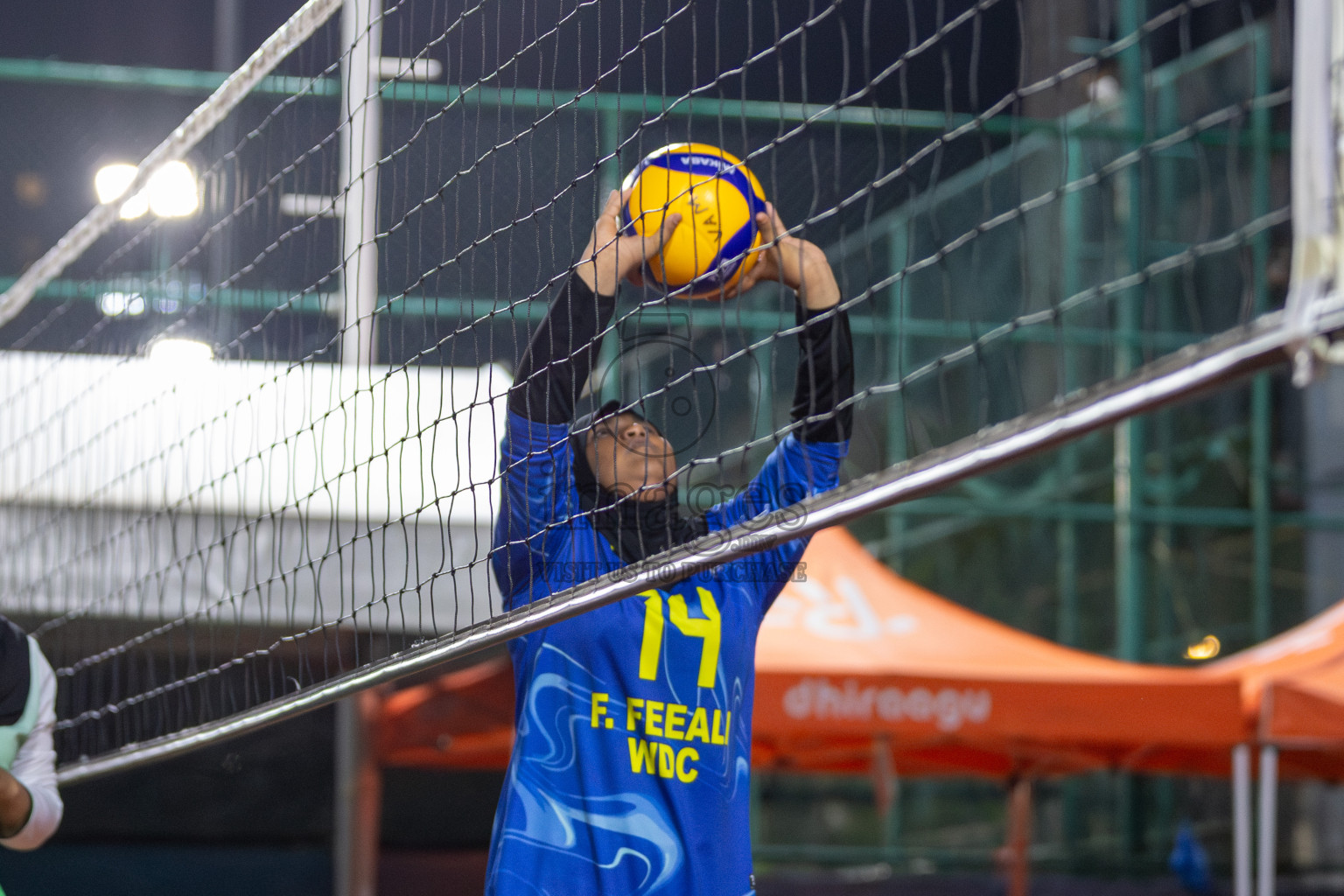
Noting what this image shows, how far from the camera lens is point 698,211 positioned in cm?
261

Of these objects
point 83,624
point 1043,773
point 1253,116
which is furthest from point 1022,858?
point 1253,116

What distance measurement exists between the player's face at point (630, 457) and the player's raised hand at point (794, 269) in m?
0.31

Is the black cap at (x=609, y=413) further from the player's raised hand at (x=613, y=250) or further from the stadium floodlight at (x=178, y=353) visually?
the stadium floodlight at (x=178, y=353)

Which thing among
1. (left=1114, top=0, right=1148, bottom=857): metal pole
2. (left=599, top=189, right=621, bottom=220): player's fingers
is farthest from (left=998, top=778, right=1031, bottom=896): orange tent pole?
(left=599, top=189, right=621, bottom=220): player's fingers

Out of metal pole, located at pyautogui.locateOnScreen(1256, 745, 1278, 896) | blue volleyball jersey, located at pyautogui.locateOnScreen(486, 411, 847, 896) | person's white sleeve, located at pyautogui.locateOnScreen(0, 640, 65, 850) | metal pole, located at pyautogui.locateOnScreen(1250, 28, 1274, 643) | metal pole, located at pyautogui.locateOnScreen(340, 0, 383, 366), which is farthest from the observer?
metal pole, located at pyautogui.locateOnScreen(1250, 28, 1274, 643)

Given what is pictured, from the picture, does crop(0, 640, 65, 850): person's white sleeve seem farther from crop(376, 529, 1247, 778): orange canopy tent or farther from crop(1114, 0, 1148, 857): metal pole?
crop(1114, 0, 1148, 857): metal pole

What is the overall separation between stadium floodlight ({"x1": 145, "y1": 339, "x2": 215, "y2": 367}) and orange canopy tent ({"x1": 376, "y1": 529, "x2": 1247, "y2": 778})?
5.08ft

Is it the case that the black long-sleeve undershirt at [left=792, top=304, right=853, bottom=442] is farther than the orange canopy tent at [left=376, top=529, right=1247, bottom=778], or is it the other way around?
the orange canopy tent at [left=376, top=529, right=1247, bottom=778]

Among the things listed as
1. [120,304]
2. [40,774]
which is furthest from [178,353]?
[40,774]

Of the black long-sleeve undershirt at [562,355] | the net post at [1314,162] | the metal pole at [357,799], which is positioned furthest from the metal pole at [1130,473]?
the net post at [1314,162]

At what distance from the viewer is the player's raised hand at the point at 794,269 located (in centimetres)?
254

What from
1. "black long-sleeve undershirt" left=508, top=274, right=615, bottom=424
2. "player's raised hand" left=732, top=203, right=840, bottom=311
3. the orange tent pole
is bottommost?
the orange tent pole

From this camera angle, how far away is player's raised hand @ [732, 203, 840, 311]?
254 cm

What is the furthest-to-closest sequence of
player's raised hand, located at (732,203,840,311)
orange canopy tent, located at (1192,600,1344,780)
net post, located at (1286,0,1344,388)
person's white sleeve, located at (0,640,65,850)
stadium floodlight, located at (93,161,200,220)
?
1. orange canopy tent, located at (1192,600,1344,780)
2. stadium floodlight, located at (93,161,200,220)
3. person's white sleeve, located at (0,640,65,850)
4. player's raised hand, located at (732,203,840,311)
5. net post, located at (1286,0,1344,388)
